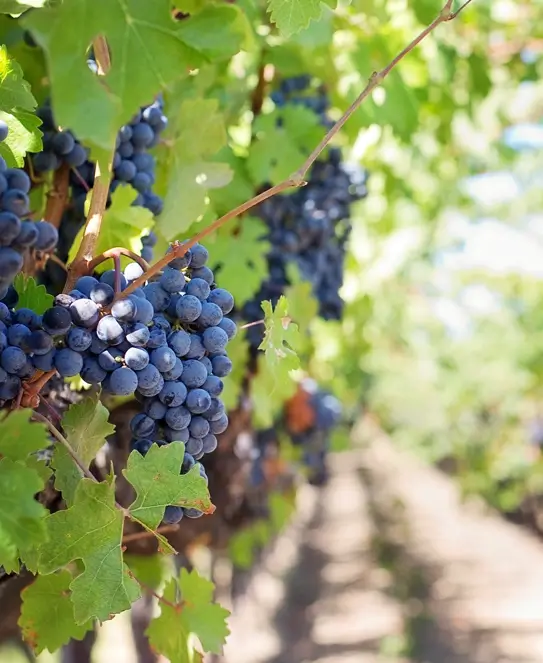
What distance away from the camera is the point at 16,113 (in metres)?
0.94

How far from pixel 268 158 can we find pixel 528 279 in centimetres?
1068

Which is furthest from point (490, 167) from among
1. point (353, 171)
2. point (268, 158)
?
point (268, 158)

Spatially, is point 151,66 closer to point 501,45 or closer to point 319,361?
point 501,45

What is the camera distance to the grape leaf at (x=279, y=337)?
3.43 feet

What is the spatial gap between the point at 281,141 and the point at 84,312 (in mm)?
1118

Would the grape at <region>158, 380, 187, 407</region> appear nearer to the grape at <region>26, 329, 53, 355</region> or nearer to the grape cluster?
the grape at <region>26, 329, 53, 355</region>

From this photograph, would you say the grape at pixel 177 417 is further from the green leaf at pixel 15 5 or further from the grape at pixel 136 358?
the green leaf at pixel 15 5

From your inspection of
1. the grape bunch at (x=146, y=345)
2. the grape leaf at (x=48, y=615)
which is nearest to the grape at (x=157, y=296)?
the grape bunch at (x=146, y=345)

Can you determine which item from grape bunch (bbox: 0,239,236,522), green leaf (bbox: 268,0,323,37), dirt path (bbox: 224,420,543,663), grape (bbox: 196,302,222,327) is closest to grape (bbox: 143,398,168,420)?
grape bunch (bbox: 0,239,236,522)

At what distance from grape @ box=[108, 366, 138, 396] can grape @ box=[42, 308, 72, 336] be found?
76mm

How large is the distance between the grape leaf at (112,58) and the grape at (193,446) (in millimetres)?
386

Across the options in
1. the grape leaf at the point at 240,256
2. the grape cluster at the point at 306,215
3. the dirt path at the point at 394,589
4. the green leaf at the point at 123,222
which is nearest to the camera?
the green leaf at the point at 123,222

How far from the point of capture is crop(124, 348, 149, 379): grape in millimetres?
859

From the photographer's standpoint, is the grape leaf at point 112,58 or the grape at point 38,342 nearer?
the grape leaf at point 112,58
